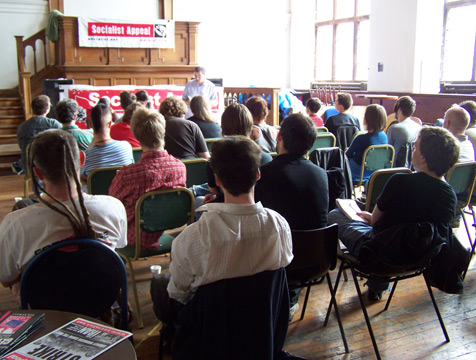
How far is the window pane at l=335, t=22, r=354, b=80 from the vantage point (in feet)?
39.3

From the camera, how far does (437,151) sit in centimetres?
228

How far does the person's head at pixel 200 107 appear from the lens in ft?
14.0

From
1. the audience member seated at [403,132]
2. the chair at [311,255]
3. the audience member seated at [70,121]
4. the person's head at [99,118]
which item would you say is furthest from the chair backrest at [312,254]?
the audience member seated at [70,121]

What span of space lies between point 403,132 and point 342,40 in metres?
8.64

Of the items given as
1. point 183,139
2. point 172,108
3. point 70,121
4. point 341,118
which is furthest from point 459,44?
point 70,121

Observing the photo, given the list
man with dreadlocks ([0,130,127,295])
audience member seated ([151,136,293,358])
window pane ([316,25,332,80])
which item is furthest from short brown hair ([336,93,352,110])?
window pane ([316,25,332,80])

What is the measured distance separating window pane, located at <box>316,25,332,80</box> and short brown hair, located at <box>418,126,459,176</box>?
1097 centimetres

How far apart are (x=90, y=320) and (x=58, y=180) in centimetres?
60

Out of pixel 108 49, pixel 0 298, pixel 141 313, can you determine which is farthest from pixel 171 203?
pixel 108 49

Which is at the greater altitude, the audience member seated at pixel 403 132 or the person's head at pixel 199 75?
the person's head at pixel 199 75

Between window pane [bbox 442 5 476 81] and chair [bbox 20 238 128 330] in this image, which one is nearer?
chair [bbox 20 238 128 330]

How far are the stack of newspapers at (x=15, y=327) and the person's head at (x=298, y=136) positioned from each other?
1.44 meters

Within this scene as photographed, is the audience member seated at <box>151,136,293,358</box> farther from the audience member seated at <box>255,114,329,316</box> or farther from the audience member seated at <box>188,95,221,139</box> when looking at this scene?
the audience member seated at <box>188,95,221,139</box>

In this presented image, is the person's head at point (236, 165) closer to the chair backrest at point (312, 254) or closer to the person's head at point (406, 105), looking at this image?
the chair backrest at point (312, 254)
